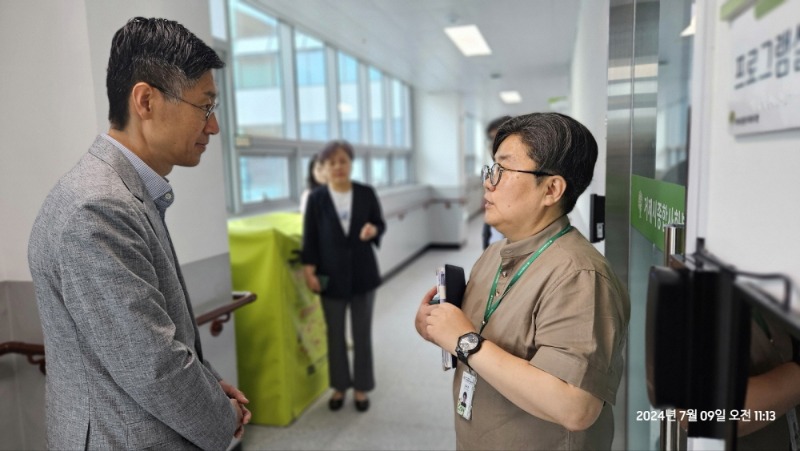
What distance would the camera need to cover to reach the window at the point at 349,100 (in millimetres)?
5828

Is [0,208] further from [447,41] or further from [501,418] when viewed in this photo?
[447,41]

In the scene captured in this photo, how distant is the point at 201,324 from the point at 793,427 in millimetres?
2005

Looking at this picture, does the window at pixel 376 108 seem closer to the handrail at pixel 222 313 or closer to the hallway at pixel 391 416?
the hallway at pixel 391 416

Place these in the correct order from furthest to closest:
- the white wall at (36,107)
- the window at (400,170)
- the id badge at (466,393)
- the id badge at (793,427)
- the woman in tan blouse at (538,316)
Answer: the window at (400,170) → the white wall at (36,107) → the id badge at (466,393) → the woman in tan blouse at (538,316) → the id badge at (793,427)

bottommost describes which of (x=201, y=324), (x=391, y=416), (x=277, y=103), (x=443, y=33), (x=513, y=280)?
(x=391, y=416)

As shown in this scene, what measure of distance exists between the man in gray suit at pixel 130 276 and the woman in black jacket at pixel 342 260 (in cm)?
167

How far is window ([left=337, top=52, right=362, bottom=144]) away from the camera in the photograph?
5.83 meters

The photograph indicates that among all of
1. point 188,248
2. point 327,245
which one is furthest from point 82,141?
point 327,245

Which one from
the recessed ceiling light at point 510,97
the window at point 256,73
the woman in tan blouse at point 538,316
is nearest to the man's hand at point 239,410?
the woman in tan blouse at point 538,316

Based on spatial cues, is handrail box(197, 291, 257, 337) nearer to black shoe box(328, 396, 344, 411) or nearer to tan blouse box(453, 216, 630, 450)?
black shoe box(328, 396, 344, 411)

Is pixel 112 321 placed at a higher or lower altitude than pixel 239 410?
higher

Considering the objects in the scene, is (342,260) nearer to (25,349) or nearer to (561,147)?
(25,349)

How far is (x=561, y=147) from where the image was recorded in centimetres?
112

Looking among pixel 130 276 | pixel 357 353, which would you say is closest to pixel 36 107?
pixel 130 276
